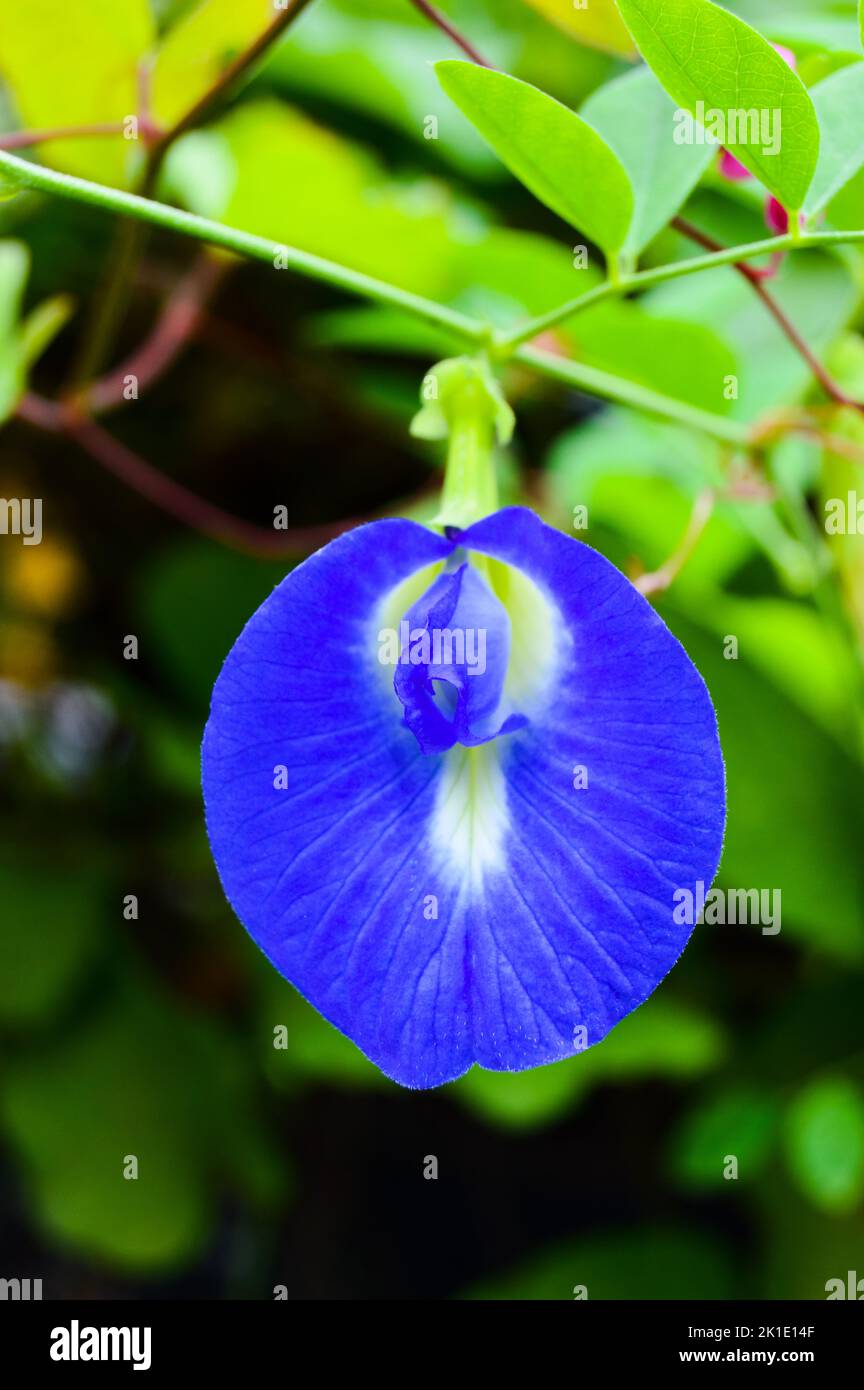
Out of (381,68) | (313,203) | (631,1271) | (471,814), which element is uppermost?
(381,68)

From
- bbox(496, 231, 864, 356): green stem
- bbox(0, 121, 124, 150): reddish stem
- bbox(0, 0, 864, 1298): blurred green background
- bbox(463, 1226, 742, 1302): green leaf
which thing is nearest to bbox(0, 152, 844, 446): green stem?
bbox(496, 231, 864, 356): green stem

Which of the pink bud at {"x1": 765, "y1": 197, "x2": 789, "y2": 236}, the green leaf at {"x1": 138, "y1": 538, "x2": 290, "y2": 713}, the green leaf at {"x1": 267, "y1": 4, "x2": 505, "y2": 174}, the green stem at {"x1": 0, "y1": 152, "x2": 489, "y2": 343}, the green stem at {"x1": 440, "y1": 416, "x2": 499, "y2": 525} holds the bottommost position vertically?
the green stem at {"x1": 440, "y1": 416, "x2": 499, "y2": 525}

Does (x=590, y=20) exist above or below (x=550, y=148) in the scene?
above

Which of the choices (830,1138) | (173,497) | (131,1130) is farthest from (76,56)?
(131,1130)

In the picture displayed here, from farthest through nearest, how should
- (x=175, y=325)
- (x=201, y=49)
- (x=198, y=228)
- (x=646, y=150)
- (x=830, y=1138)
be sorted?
(x=175, y=325)
(x=830, y=1138)
(x=201, y=49)
(x=646, y=150)
(x=198, y=228)

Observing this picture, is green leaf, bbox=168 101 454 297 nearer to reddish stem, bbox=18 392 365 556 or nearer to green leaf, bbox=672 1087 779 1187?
reddish stem, bbox=18 392 365 556

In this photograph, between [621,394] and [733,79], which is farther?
[621,394]

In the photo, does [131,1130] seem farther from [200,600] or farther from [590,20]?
[590,20]
